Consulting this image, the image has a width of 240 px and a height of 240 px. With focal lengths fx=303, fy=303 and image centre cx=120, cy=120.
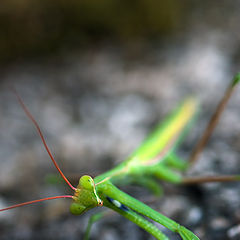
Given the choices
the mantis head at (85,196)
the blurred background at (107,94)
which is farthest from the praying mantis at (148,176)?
the blurred background at (107,94)

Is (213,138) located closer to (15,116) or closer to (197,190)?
(197,190)

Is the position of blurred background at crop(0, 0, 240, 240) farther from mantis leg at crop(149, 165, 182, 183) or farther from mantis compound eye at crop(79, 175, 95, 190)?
mantis compound eye at crop(79, 175, 95, 190)

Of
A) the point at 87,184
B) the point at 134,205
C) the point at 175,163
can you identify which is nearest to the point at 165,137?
the point at 175,163

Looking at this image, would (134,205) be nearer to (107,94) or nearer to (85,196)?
(85,196)

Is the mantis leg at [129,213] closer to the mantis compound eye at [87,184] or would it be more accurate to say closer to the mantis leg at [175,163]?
the mantis compound eye at [87,184]

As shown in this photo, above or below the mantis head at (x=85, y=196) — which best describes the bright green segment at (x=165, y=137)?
below

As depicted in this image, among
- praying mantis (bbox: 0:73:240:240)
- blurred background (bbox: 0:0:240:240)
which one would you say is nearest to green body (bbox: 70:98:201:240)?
praying mantis (bbox: 0:73:240:240)

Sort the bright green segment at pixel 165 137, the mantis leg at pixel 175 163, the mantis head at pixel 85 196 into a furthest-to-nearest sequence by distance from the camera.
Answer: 1. the mantis leg at pixel 175 163
2. the bright green segment at pixel 165 137
3. the mantis head at pixel 85 196
